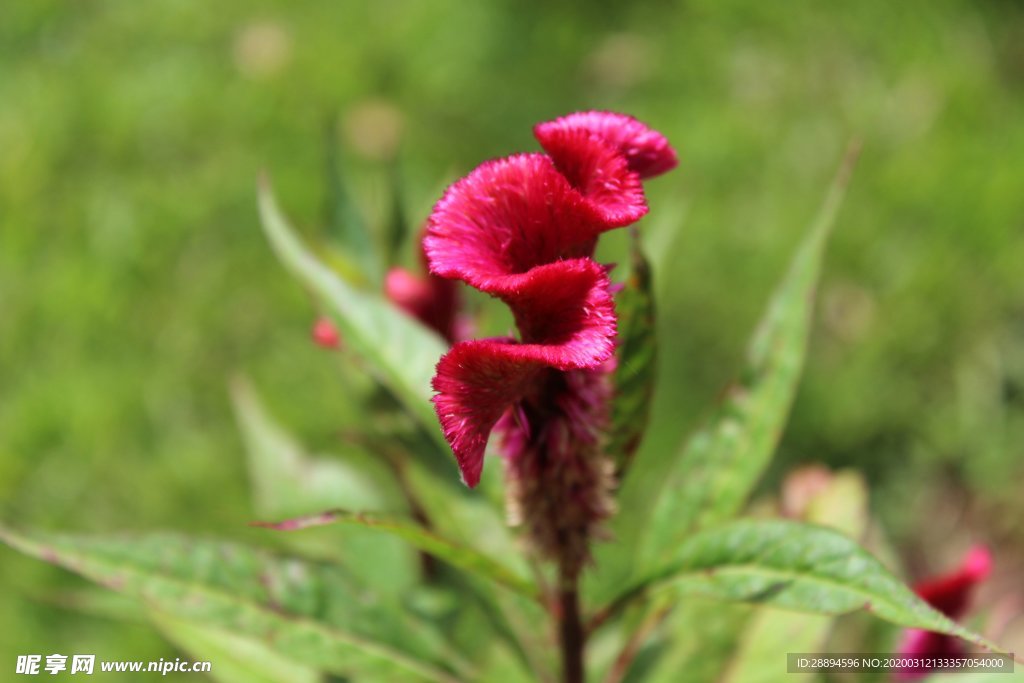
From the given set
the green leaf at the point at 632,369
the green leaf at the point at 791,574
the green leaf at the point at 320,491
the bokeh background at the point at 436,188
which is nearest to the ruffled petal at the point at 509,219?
the green leaf at the point at 632,369

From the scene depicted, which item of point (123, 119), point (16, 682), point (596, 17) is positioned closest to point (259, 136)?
point (123, 119)

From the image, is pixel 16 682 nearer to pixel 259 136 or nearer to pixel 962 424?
pixel 259 136

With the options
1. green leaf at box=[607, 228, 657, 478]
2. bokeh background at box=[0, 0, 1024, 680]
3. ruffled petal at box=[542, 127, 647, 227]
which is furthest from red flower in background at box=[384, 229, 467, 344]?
bokeh background at box=[0, 0, 1024, 680]

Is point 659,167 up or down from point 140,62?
down

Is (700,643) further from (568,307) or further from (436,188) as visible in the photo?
(436,188)

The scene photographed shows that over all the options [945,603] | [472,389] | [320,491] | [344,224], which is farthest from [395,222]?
[945,603]

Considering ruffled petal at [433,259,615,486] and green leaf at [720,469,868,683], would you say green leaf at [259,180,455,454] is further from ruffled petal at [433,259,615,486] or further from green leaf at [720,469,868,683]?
green leaf at [720,469,868,683]

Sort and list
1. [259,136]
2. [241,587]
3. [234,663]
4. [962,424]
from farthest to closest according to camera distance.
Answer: [259,136] < [962,424] < [234,663] < [241,587]
